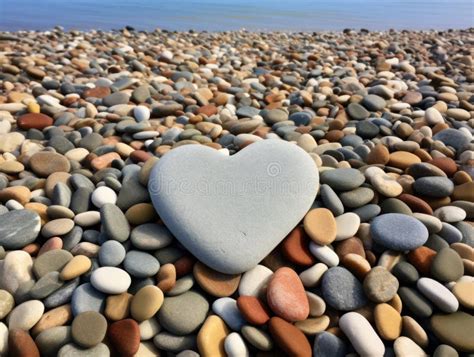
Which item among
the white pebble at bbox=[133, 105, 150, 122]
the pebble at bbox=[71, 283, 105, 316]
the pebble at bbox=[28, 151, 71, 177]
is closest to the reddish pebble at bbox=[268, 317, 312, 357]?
the pebble at bbox=[71, 283, 105, 316]

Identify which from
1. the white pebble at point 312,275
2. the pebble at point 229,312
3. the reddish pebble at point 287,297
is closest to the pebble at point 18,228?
the pebble at point 229,312

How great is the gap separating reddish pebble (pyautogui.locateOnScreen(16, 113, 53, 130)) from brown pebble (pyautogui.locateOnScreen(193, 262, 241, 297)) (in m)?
1.79

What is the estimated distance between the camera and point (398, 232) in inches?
61.7

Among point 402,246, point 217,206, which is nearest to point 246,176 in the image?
point 217,206

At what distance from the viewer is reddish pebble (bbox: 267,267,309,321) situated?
4.44 ft

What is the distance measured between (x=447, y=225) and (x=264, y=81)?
2609mm

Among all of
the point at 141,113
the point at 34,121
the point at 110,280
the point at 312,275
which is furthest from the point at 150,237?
the point at 34,121

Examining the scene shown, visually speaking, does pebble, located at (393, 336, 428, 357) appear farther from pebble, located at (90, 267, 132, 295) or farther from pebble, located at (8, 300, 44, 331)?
pebble, located at (8, 300, 44, 331)

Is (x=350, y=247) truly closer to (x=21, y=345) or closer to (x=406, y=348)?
(x=406, y=348)

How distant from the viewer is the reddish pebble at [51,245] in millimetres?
1574

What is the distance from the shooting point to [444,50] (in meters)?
5.24

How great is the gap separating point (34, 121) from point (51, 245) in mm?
1409

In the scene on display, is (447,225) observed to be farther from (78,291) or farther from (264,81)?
(264,81)

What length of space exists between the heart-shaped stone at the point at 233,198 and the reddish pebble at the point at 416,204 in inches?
17.5
